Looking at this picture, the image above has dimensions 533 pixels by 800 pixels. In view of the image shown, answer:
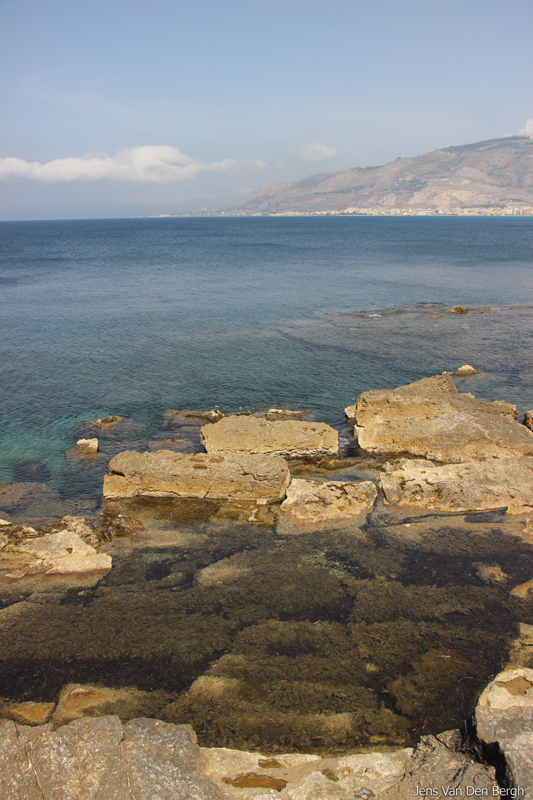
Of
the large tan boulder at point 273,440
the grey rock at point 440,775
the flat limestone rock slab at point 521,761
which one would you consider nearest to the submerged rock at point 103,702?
the grey rock at point 440,775

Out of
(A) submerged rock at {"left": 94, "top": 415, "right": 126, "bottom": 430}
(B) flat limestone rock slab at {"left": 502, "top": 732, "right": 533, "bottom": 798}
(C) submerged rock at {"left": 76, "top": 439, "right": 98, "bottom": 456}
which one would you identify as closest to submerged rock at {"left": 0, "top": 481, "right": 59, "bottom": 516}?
(C) submerged rock at {"left": 76, "top": 439, "right": 98, "bottom": 456}

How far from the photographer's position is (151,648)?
27.9 ft

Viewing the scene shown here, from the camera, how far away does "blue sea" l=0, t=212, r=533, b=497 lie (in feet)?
69.7

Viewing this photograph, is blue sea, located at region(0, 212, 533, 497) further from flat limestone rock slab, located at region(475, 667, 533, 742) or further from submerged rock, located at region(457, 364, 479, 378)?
flat limestone rock slab, located at region(475, 667, 533, 742)

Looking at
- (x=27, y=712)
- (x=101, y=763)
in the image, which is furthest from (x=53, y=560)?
(x=101, y=763)

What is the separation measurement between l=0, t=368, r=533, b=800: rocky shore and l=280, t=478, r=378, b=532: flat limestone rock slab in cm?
5

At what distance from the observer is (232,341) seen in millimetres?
30531

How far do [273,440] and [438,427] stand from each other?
17.6 feet

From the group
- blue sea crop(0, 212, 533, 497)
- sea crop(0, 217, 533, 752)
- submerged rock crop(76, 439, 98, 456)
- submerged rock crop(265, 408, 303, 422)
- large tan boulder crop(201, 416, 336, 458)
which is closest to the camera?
sea crop(0, 217, 533, 752)

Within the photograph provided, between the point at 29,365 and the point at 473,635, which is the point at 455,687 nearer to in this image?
the point at 473,635

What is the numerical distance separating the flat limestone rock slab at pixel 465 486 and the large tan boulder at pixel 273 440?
2.66 meters

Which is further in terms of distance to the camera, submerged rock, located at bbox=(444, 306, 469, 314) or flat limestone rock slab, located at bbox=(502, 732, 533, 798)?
submerged rock, located at bbox=(444, 306, 469, 314)

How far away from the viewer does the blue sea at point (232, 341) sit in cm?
2125

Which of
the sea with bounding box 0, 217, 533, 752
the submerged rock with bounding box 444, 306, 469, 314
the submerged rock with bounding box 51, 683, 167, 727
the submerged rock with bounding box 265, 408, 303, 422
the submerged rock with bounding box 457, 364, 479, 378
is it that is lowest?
the submerged rock with bounding box 51, 683, 167, 727
